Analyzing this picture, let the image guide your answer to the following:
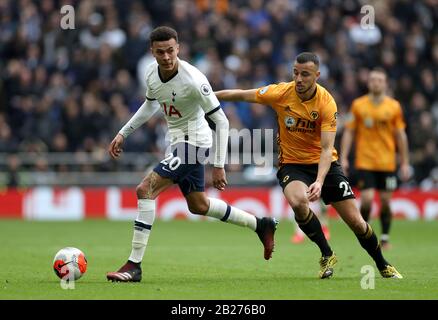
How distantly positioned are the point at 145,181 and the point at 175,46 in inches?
54.1

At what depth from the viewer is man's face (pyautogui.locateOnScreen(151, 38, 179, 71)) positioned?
370 inches

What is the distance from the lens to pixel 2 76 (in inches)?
862

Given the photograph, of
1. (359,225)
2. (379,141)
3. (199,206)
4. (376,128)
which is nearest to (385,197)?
(379,141)

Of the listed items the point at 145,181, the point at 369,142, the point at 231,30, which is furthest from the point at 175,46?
the point at 231,30

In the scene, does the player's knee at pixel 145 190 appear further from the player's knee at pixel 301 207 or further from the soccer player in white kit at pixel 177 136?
the player's knee at pixel 301 207

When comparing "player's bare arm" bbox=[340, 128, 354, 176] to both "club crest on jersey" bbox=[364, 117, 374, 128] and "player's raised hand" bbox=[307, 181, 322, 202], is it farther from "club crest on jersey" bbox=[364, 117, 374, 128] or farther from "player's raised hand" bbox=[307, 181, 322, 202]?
"player's raised hand" bbox=[307, 181, 322, 202]

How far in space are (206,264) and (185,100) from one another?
8.97ft

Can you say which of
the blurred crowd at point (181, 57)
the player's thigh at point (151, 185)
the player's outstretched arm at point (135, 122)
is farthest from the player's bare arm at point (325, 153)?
the blurred crowd at point (181, 57)

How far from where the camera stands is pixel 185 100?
9.66 meters

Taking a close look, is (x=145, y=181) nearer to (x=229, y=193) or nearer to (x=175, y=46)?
(x=175, y=46)

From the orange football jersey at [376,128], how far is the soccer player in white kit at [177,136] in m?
5.22

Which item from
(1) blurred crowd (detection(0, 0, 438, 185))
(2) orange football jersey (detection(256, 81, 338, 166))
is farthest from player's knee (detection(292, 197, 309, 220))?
(1) blurred crowd (detection(0, 0, 438, 185))

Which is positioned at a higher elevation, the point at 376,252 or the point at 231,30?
the point at 231,30
